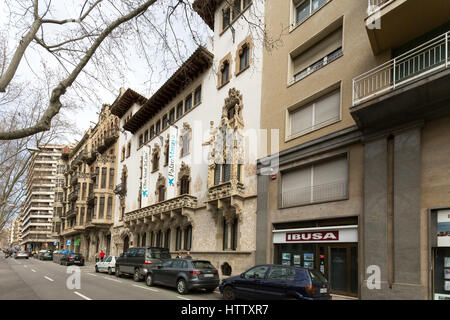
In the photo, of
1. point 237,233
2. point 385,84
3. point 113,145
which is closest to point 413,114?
point 385,84

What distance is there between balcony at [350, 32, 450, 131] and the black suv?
12572 mm

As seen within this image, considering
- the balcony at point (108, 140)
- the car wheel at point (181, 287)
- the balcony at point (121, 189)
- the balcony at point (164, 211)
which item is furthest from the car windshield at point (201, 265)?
the balcony at point (108, 140)

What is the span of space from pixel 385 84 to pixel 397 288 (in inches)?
279

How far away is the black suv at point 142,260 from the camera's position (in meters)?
18.6

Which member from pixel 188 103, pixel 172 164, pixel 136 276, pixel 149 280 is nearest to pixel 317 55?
pixel 149 280

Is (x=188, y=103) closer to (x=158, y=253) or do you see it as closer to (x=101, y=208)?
(x=158, y=253)

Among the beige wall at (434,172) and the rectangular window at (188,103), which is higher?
the rectangular window at (188,103)

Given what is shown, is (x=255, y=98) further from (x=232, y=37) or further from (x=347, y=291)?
(x=347, y=291)

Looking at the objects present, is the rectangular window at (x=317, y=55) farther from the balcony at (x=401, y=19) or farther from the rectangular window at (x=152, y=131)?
the rectangular window at (x=152, y=131)

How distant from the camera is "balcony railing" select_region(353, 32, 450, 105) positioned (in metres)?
11.4

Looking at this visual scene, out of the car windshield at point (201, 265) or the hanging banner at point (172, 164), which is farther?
the hanging banner at point (172, 164)

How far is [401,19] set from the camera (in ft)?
38.6

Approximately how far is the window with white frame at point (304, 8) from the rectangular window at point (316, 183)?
7728mm

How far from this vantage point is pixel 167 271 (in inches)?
609
